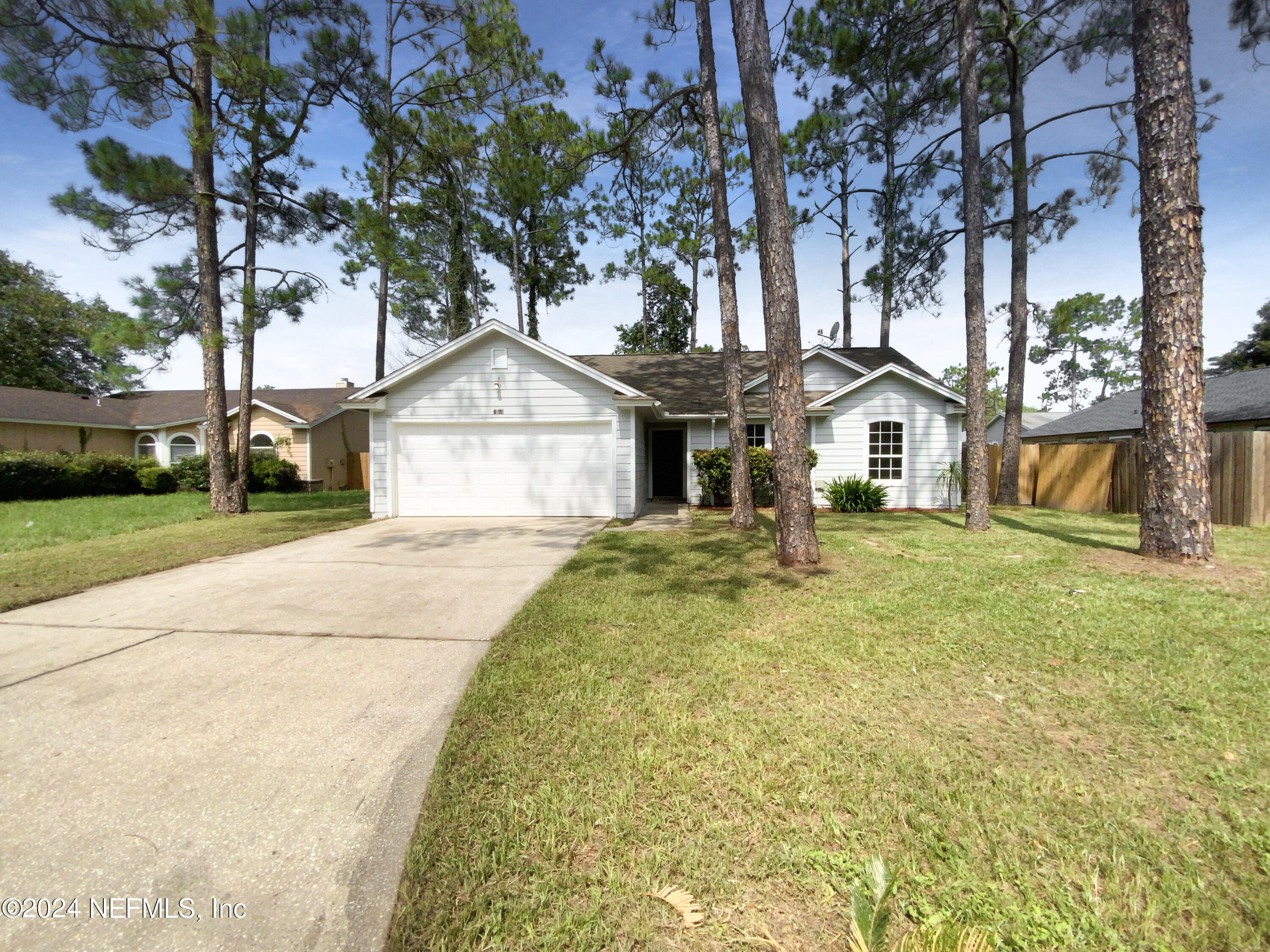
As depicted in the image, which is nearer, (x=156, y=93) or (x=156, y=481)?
(x=156, y=93)

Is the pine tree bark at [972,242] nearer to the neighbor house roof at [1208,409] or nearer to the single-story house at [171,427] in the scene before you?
the neighbor house roof at [1208,409]

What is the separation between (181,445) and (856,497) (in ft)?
88.0

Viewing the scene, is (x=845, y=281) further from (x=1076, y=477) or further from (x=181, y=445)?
(x=181, y=445)

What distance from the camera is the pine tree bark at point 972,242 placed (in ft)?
31.1

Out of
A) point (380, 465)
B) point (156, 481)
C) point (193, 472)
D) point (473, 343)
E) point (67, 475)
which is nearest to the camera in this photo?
point (473, 343)

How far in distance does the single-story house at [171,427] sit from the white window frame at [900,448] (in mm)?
18179

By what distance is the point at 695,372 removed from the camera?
16.4 m

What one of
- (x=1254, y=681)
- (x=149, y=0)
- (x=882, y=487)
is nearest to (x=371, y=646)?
(x=1254, y=681)

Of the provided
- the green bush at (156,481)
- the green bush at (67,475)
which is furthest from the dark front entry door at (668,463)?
the green bush at (67,475)

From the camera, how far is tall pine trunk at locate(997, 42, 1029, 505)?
13.3 m

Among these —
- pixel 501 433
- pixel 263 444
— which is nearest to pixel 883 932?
pixel 501 433

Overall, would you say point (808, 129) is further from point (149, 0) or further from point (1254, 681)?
point (1254, 681)

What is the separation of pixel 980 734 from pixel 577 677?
2298mm

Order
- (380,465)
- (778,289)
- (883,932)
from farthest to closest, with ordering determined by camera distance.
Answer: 1. (380,465)
2. (778,289)
3. (883,932)
